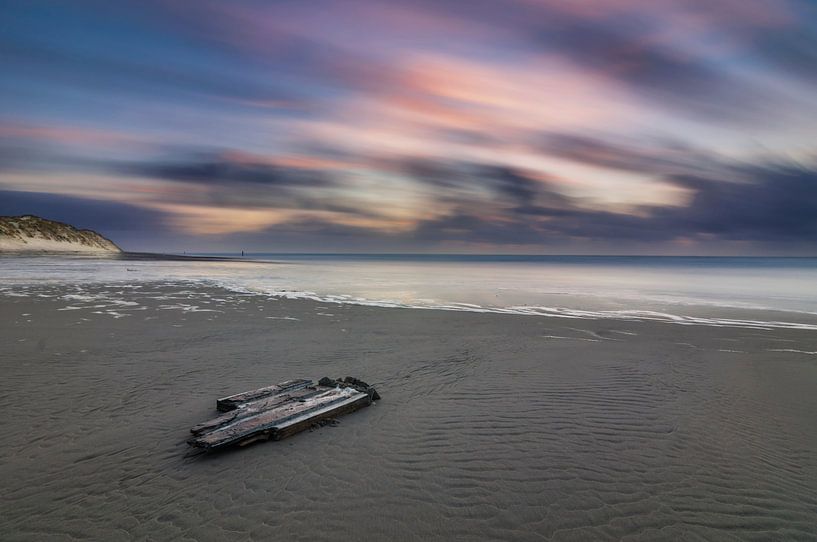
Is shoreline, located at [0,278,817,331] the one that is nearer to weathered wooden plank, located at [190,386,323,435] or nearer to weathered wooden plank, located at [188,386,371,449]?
weathered wooden plank, located at [188,386,371,449]

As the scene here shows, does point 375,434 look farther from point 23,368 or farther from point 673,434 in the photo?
point 23,368

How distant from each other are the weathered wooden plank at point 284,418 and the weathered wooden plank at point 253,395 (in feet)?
1.54

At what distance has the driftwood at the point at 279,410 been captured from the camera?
5.69 m

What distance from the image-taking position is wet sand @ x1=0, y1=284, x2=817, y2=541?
14.2 ft

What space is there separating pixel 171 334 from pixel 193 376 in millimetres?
4869

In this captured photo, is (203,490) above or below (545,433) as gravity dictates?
below

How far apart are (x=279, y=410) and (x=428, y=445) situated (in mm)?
2297

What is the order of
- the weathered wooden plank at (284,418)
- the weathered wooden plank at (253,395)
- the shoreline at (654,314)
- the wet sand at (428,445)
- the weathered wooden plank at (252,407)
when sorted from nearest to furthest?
the wet sand at (428,445) → the weathered wooden plank at (284,418) → the weathered wooden plank at (252,407) → the weathered wooden plank at (253,395) → the shoreline at (654,314)

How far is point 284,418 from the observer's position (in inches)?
244

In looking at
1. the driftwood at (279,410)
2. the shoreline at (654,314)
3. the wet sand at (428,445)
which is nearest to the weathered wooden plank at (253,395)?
the driftwood at (279,410)

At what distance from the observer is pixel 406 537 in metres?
4.13

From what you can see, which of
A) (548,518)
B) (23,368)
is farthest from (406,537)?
(23,368)

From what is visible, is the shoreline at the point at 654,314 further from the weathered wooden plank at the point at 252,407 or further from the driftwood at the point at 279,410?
the weathered wooden plank at the point at 252,407

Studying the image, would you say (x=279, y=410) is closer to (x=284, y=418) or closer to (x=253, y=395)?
(x=284, y=418)
